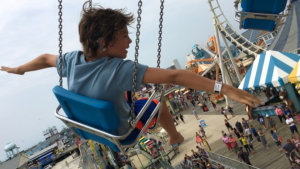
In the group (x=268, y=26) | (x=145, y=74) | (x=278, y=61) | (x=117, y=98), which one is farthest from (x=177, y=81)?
(x=278, y=61)

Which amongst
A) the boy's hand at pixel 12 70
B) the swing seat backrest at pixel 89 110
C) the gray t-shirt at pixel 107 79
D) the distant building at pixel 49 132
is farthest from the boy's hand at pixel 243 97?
the distant building at pixel 49 132

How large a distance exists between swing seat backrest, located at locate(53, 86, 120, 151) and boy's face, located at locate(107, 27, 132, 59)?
0.40 m

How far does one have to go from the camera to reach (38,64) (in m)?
2.42

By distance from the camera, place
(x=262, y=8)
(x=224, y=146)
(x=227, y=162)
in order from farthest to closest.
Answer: (x=224, y=146) < (x=227, y=162) < (x=262, y=8)

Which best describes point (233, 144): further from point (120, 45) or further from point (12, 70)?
point (120, 45)

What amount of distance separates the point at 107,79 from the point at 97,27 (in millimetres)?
390

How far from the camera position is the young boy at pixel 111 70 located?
1.48 metres

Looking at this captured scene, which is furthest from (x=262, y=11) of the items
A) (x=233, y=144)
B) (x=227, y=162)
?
(x=233, y=144)

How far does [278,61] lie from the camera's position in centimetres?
1048

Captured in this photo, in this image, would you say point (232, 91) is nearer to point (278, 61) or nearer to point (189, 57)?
point (278, 61)

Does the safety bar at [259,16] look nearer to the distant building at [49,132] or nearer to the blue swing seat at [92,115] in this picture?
the blue swing seat at [92,115]

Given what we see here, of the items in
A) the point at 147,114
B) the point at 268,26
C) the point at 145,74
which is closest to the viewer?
the point at 145,74

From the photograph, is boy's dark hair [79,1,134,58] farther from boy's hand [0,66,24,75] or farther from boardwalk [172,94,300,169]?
boardwalk [172,94,300,169]

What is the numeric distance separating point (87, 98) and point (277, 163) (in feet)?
31.9
